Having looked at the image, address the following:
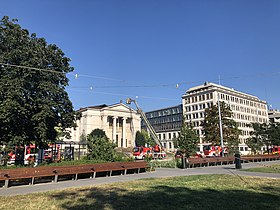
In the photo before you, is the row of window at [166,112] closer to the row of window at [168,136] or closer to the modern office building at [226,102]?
the modern office building at [226,102]

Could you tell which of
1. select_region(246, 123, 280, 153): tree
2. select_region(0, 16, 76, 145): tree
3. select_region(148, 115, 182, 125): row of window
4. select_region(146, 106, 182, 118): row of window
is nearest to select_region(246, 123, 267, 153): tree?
select_region(246, 123, 280, 153): tree

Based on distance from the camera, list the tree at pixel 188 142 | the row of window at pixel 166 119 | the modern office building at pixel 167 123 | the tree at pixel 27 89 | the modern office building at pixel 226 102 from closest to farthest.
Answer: the tree at pixel 27 89 → the tree at pixel 188 142 → the modern office building at pixel 226 102 → the modern office building at pixel 167 123 → the row of window at pixel 166 119

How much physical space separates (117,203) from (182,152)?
928 inches

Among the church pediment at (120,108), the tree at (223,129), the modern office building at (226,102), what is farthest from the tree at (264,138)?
the church pediment at (120,108)

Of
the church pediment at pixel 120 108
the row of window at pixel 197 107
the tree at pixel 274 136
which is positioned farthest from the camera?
the church pediment at pixel 120 108

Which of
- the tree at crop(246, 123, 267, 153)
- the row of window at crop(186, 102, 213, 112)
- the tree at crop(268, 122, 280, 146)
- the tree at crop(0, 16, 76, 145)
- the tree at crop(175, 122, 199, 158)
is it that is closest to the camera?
the tree at crop(0, 16, 76, 145)

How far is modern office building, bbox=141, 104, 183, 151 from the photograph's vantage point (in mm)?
100938

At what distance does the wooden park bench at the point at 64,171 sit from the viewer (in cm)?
1207

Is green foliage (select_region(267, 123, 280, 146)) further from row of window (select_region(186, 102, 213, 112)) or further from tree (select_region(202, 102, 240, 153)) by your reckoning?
row of window (select_region(186, 102, 213, 112))

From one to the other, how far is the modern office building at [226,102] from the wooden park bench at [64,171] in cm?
6650

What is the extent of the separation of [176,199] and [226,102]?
79376 millimetres

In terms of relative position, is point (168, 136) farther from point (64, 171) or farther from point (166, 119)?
point (64, 171)

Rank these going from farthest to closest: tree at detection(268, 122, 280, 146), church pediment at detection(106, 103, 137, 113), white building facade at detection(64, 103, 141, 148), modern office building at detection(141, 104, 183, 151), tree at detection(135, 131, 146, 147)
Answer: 1. modern office building at detection(141, 104, 183, 151)
2. church pediment at detection(106, 103, 137, 113)
3. white building facade at detection(64, 103, 141, 148)
4. tree at detection(135, 131, 146, 147)
5. tree at detection(268, 122, 280, 146)

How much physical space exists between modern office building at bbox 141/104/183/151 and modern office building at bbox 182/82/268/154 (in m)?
8.88
